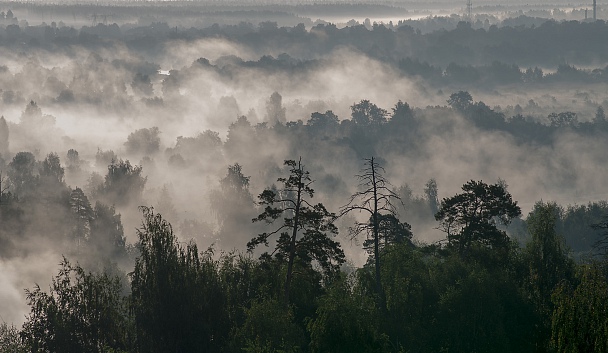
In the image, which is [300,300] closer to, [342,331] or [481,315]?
[342,331]

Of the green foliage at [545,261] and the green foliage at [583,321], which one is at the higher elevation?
the green foliage at [545,261]

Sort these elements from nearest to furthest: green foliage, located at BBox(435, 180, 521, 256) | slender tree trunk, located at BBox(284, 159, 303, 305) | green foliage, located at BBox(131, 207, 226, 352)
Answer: green foliage, located at BBox(131, 207, 226, 352) < slender tree trunk, located at BBox(284, 159, 303, 305) < green foliage, located at BBox(435, 180, 521, 256)

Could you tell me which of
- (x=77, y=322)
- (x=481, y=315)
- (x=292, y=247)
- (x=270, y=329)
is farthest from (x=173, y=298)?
(x=481, y=315)

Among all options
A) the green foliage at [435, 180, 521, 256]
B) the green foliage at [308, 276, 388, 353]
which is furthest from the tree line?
the green foliage at [435, 180, 521, 256]

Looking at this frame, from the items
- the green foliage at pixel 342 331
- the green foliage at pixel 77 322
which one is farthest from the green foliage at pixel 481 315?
the green foliage at pixel 77 322

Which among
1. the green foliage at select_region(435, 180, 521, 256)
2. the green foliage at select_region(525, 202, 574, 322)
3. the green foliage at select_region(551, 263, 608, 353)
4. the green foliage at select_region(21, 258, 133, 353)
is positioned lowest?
the green foliage at select_region(551, 263, 608, 353)

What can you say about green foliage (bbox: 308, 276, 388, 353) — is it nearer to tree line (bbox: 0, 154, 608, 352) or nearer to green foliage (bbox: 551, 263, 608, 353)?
tree line (bbox: 0, 154, 608, 352)

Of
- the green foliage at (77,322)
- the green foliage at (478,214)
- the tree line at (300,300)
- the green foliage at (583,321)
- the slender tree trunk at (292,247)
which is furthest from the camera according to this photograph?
the green foliage at (478,214)

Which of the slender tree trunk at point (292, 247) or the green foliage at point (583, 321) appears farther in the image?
the slender tree trunk at point (292, 247)

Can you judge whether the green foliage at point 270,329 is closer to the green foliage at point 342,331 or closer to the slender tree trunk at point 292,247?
the green foliage at point 342,331

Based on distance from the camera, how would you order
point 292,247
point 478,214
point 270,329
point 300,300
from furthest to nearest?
point 478,214 < point 300,300 < point 292,247 < point 270,329
